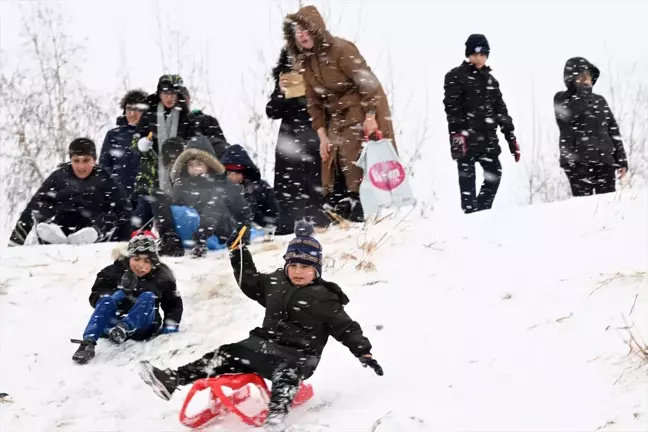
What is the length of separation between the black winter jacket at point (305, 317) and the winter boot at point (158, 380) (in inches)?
22.3

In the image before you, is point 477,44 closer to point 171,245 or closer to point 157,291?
point 171,245

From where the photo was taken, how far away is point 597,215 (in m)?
5.79

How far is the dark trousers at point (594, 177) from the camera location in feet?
24.7

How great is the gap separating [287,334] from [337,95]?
304 centimetres

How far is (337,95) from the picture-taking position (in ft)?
22.0

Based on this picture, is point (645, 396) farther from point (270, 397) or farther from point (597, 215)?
point (597, 215)

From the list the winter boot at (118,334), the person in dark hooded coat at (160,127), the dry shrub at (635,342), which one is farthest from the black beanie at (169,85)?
the dry shrub at (635,342)

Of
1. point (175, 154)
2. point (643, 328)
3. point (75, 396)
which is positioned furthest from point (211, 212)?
point (643, 328)

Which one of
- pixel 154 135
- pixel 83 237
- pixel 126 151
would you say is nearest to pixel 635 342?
pixel 83 237

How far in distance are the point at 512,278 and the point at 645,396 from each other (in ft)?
5.47

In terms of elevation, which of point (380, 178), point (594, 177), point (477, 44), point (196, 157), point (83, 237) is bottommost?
point (83, 237)

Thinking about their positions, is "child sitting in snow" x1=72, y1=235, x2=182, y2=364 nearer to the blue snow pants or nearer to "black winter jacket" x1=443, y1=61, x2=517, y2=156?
the blue snow pants

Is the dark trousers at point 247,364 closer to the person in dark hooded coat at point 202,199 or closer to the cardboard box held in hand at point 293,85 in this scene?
the person in dark hooded coat at point 202,199

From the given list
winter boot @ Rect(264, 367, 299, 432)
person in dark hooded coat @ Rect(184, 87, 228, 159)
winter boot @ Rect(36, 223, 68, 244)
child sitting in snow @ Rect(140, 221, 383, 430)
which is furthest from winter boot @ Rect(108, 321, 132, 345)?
person in dark hooded coat @ Rect(184, 87, 228, 159)
